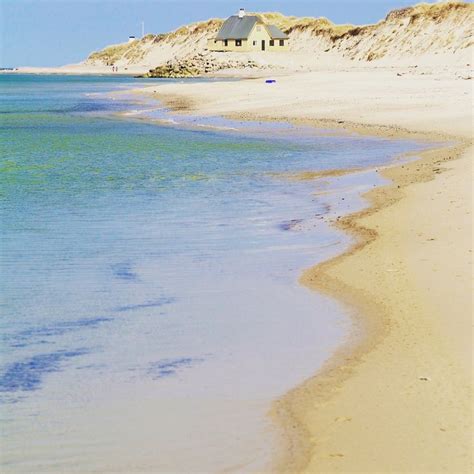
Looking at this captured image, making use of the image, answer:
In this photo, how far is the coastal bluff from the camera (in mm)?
86750

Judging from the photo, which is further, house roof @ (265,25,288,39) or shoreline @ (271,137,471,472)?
house roof @ (265,25,288,39)

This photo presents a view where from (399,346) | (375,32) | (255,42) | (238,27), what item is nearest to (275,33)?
(255,42)

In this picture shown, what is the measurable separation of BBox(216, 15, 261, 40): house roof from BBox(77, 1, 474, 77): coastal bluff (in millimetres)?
4838

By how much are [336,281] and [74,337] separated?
113 inches

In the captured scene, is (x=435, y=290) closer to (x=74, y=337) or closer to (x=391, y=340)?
(x=391, y=340)

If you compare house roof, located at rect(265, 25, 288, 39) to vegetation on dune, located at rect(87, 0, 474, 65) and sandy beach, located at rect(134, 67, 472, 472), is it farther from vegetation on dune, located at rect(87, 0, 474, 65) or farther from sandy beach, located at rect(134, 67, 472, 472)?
sandy beach, located at rect(134, 67, 472, 472)

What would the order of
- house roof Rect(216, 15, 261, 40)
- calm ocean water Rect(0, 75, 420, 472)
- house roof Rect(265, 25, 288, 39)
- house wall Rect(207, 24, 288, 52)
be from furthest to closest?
house roof Rect(265, 25, 288, 39) < house wall Rect(207, 24, 288, 52) < house roof Rect(216, 15, 261, 40) < calm ocean water Rect(0, 75, 420, 472)

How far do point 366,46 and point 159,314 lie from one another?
311ft

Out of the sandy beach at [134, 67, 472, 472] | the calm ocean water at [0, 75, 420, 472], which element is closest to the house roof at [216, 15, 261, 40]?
the calm ocean water at [0, 75, 420, 472]

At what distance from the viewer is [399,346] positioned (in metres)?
7.11

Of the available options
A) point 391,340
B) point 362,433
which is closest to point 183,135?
point 391,340

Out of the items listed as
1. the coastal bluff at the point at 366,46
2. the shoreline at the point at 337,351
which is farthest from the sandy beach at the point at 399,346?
the coastal bluff at the point at 366,46

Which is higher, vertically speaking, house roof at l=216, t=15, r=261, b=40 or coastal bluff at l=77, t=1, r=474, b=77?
house roof at l=216, t=15, r=261, b=40

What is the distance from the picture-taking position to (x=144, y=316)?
8320 millimetres
